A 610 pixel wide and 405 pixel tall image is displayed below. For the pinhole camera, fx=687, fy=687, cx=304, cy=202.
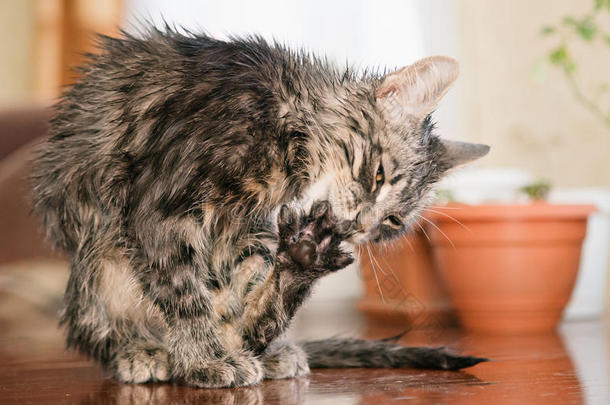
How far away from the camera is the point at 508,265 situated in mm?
2059

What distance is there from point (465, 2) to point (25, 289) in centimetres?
202

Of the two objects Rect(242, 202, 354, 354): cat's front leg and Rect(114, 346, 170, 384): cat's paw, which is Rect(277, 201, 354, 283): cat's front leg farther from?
Rect(114, 346, 170, 384): cat's paw

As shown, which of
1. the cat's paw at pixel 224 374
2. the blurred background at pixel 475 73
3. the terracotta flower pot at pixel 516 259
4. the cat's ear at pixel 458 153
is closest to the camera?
the cat's paw at pixel 224 374

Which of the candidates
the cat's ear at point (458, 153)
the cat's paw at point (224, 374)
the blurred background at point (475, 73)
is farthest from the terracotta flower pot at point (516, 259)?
the cat's paw at point (224, 374)

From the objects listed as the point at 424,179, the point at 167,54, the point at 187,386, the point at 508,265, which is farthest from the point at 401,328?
the point at 167,54

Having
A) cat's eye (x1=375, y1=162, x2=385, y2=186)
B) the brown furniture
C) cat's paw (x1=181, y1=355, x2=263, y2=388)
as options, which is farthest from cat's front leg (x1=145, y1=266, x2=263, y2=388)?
the brown furniture

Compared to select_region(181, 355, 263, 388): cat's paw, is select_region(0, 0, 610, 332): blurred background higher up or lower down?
higher up

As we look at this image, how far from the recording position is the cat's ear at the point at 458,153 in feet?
5.03

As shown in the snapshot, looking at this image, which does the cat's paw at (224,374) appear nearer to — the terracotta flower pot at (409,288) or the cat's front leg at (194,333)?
the cat's front leg at (194,333)

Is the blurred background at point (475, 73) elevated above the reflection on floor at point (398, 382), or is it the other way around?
the blurred background at point (475, 73)

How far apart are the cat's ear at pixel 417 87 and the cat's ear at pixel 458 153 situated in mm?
137

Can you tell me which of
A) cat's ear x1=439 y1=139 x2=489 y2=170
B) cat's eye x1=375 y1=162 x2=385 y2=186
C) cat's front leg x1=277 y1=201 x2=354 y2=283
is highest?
cat's ear x1=439 y1=139 x2=489 y2=170

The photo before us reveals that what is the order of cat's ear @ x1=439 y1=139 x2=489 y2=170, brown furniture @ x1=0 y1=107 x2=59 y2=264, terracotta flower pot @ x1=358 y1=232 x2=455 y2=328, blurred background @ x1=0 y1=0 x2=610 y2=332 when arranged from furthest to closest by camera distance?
1. blurred background @ x1=0 y1=0 x2=610 y2=332
2. brown furniture @ x1=0 y1=107 x2=59 y2=264
3. terracotta flower pot @ x1=358 y1=232 x2=455 y2=328
4. cat's ear @ x1=439 y1=139 x2=489 y2=170

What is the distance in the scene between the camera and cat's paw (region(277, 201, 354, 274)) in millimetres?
1236
